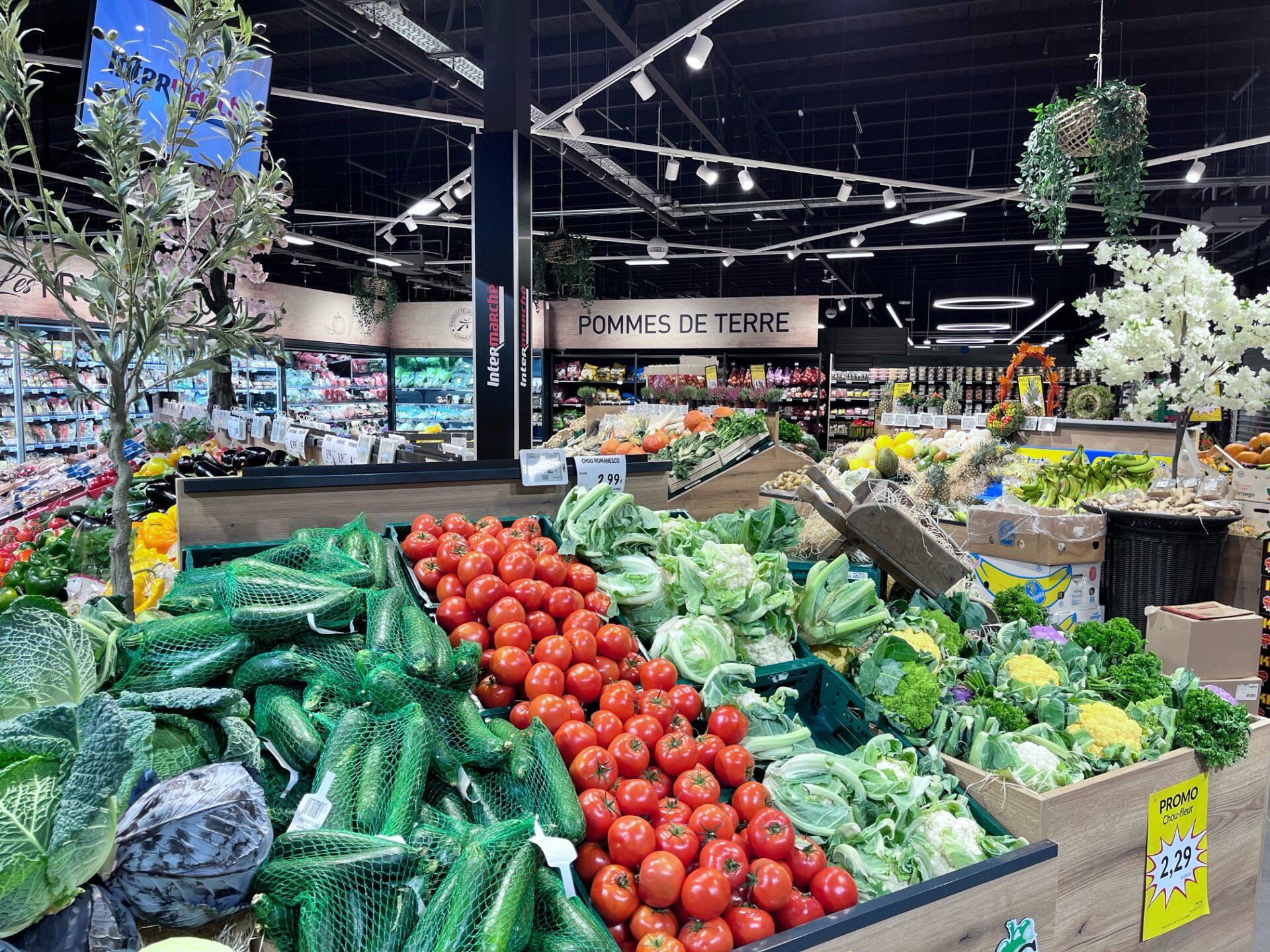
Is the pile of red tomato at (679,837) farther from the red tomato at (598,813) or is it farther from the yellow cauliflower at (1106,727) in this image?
the yellow cauliflower at (1106,727)

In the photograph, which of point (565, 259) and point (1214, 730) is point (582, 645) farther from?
point (565, 259)

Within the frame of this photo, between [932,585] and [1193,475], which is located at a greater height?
[1193,475]

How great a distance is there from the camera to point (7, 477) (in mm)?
5555

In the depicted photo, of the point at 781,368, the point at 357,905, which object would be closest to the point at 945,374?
the point at 781,368

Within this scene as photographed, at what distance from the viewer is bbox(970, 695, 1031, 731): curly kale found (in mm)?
2092

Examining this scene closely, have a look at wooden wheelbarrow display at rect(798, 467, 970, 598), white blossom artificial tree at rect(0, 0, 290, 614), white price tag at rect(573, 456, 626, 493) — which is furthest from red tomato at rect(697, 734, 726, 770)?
white blossom artificial tree at rect(0, 0, 290, 614)

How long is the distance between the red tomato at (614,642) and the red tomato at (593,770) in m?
0.37

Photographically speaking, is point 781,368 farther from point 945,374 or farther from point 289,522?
point 289,522

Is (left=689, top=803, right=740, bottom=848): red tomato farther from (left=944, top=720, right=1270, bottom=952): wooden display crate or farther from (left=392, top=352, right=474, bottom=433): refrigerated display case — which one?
(left=392, top=352, right=474, bottom=433): refrigerated display case

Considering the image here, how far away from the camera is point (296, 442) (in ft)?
16.0

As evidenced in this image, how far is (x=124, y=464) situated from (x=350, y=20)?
4.83 m

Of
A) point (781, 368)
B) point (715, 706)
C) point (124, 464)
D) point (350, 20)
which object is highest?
point (350, 20)

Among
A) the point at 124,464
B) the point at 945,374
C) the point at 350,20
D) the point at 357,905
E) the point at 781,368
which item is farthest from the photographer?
the point at 945,374

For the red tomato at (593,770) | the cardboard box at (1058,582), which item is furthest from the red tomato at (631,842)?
the cardboard box at (1058,582)
